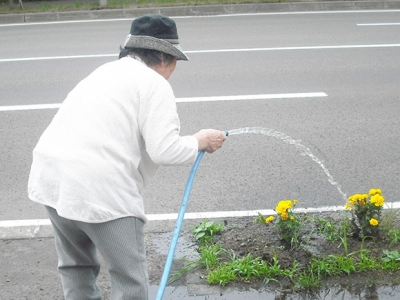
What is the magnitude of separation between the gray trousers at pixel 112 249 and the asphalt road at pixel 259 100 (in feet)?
6.01

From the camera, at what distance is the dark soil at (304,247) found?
3473 mm

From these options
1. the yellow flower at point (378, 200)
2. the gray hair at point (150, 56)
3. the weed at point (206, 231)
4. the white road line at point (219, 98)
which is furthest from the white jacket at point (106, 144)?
the white road line at point (219, 98)

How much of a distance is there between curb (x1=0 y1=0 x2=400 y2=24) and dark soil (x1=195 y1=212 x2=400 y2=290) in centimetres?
908

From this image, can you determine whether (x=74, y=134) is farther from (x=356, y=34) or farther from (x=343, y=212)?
(x=356, y=34)

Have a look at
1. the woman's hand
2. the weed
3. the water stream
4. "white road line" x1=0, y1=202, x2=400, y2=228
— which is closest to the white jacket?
the woman's hand

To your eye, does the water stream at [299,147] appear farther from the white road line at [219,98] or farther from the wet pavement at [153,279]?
the wet pavement at [153,279]

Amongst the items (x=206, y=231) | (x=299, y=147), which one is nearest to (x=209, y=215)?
(x=206, y=231)

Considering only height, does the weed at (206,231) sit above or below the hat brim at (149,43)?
below

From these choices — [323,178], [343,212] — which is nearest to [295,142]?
[323,178]

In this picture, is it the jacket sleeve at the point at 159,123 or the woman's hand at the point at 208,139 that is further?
the woman's hand at the point at 208,139

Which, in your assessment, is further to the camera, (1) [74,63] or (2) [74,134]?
(1) [74,63]

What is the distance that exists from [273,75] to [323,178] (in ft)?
10.1

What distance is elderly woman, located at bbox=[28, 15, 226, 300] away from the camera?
93.1 inches

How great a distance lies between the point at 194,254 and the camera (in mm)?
3766
